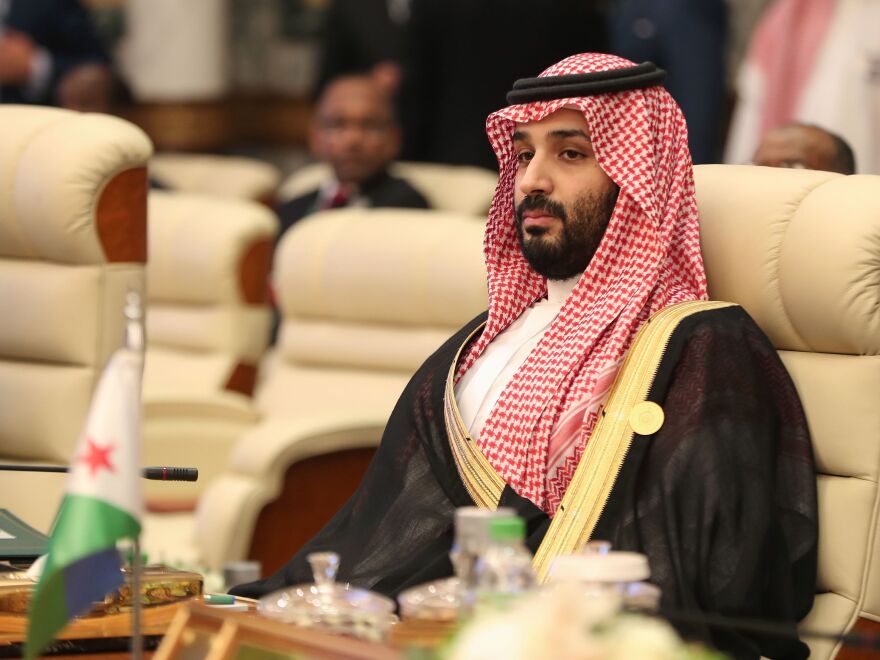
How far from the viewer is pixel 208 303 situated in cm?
542

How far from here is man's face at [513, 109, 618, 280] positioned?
2.76 m

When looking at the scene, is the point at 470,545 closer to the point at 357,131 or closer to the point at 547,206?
the point at 547,206

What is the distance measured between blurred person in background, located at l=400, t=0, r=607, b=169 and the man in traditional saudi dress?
3652mm

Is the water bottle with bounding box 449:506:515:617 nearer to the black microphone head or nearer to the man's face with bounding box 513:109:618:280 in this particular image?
the black microphone head

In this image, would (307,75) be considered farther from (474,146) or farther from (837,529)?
(837,529)

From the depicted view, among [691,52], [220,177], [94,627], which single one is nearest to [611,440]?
[94,627]

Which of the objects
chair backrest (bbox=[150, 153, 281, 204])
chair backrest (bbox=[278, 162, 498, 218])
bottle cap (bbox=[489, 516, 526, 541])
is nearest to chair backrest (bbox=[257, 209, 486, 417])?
chair backrest (bbox=[278, 162, 498, 218])

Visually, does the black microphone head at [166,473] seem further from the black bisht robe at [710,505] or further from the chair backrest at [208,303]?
the chair backrest at [208,303]

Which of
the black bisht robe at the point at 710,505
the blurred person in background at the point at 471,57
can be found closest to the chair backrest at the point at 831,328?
the black bisht robe at the point at 710,505

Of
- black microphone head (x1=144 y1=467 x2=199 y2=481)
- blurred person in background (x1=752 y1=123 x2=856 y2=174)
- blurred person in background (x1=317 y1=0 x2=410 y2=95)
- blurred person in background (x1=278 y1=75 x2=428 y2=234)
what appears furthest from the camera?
blurred person in background (x1=317 y1=0 x2=410 y2=95)

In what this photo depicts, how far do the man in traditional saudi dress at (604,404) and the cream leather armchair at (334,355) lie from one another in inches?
45.3

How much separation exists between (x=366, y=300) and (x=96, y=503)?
117 inches

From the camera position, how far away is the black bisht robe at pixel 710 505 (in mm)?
2359

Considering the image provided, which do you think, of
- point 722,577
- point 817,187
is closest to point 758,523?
point 722,577
